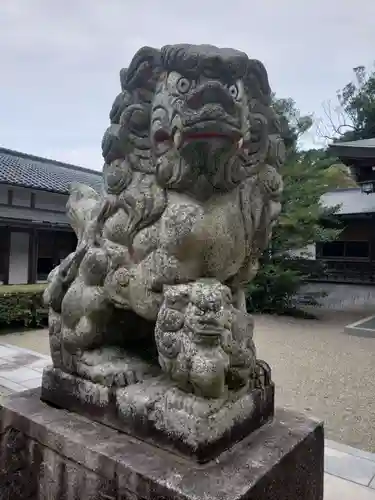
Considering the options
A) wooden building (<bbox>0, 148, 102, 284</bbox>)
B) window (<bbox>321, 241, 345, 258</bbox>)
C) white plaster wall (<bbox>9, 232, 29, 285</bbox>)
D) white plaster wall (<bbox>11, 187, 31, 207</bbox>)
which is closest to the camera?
wooden building (<bbox>0, 148, 102, 284</bbox>)

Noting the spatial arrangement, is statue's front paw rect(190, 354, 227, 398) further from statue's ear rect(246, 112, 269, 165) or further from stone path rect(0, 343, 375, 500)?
stone path rect(0, 343, 375, 500)

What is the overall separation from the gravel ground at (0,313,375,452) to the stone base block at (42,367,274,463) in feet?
7.47

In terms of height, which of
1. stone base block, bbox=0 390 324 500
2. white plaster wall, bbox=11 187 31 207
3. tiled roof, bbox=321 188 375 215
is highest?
tiled roof, bbox=321 188 375 215

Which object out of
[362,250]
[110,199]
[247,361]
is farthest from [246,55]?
[362,250]

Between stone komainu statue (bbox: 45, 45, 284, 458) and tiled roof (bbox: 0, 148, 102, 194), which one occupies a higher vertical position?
tiled roof (bbox: 0, 148, 102, 194)

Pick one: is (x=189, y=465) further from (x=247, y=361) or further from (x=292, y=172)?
(x=292, y=172)

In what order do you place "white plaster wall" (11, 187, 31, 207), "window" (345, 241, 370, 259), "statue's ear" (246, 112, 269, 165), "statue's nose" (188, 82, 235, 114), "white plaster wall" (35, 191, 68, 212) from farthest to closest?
"window" (345, 241, 370, 259) < "white plaster wall" (35, 191, 68, 212) < "white plaster wall" (11, 187, 31, 207) < "statue's ear" (246, 112, 269, 165) < "statue's nose" (188, 82, 235, 114)

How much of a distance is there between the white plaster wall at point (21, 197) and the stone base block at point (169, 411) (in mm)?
10584

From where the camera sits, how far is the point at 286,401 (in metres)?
4.44

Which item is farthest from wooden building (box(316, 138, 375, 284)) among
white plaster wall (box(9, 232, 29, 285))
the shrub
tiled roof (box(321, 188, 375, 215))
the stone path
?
the stone path

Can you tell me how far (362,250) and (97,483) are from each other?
43.5 feet

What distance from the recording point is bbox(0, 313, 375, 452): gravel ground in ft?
13.1

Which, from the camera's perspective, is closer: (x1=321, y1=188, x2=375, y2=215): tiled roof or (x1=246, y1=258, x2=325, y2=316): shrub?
(x1=246, y1=258, x2=325, y2=316): shrub

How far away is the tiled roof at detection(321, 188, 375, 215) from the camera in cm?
1389
